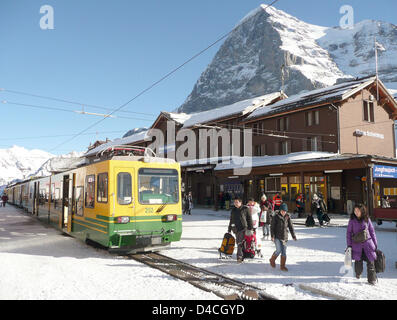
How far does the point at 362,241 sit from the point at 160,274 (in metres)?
4.05

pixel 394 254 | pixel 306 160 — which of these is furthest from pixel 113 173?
pixel 306 160

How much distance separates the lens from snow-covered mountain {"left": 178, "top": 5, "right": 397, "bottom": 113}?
125 meters

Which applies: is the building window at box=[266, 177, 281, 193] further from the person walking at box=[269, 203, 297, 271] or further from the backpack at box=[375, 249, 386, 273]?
the backpack at box=[375, 249, 386, 273]

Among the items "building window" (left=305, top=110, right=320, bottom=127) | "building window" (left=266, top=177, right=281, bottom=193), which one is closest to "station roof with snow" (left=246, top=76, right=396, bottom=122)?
"building window" (left=305, top=110, right=320, bottom=127)

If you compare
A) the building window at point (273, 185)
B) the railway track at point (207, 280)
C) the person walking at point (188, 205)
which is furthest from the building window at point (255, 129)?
the railway track at point (207, 280)

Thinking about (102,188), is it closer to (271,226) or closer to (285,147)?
(271,226)

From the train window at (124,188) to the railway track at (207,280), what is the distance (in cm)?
159

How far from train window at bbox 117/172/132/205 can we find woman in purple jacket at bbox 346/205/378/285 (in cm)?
527

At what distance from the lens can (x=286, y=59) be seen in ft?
426

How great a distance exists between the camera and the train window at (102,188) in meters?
8.37

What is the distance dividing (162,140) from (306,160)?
23900mm

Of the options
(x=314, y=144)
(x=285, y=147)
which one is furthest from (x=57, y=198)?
(x=285, y=147)
